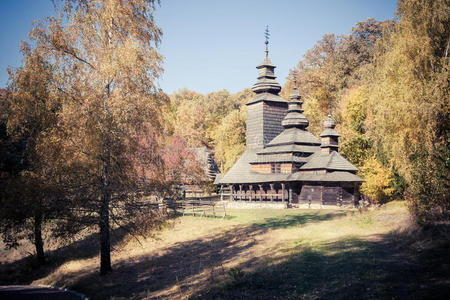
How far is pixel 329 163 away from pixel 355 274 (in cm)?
2151

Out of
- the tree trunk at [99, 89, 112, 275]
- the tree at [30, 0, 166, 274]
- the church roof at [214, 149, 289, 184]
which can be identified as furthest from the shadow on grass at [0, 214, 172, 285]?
the church roof at [214, 149, 289, 184]

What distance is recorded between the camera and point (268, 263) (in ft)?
44.8

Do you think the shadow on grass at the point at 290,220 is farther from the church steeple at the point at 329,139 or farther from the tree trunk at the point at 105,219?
the tree trunk at the point at 105,219

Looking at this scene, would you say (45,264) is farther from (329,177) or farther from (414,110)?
(329,177)

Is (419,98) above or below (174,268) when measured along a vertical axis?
above

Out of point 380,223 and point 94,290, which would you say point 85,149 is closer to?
point 94,290

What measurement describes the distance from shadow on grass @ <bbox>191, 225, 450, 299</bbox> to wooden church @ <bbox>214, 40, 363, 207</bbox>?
16515 mm

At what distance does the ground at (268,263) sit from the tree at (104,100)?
11.0ft

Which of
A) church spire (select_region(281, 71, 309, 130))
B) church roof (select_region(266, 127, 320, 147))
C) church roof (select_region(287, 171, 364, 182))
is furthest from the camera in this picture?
church spire (select_region(281, 71, 309, 130))

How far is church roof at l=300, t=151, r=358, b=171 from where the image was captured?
30.5 meters

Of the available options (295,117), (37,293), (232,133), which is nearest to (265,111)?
(295,117)

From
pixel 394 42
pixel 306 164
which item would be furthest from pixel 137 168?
pixel 306 164

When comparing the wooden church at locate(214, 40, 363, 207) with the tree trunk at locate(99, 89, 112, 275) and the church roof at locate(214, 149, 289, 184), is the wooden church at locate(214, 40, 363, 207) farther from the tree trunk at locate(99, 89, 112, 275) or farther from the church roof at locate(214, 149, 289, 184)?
the tree trunk at locate(99, 89, 112, 275)

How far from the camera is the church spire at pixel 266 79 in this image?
4188 centimetres
